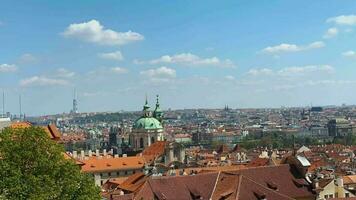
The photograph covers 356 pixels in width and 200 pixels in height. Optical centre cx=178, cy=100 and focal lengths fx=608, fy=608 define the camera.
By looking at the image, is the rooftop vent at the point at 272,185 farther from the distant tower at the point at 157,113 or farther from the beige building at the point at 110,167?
the distant tower at the point at 157,113

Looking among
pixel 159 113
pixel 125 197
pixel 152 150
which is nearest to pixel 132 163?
pixel 152 150

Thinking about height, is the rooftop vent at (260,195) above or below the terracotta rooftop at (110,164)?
above

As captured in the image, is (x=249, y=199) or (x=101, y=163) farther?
(x=101, y=163)

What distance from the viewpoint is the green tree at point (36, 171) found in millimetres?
34250

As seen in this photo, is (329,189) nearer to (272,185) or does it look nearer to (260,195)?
(272,185)

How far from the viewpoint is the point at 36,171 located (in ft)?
118

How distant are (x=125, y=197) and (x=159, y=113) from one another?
11054 centimetres

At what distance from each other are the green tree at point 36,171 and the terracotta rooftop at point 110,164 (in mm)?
59288

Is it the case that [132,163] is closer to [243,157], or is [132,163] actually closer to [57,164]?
[243,157]

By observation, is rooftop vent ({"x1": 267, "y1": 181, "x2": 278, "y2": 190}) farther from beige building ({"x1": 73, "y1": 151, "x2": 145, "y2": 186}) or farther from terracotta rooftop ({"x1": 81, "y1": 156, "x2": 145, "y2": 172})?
terracotta rooftop ({"x1": 81, "y1": 156, "x2": 145, "y2": 172})

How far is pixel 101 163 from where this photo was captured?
98.5 m

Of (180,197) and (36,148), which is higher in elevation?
(36,148)

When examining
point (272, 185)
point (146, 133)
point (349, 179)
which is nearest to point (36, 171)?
point (272, 185)

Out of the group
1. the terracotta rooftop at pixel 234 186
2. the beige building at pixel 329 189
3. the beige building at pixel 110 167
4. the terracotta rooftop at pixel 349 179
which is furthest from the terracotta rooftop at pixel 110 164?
the terracotta rooftop at pixel 234 186
